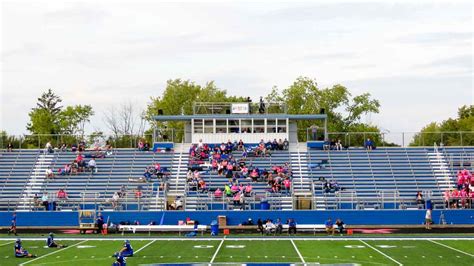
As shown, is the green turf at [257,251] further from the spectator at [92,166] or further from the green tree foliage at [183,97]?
the green tree foliage at [183,97]

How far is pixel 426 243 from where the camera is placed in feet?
122

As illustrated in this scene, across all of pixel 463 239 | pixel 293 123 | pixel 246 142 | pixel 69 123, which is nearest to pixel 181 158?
pixel 246 142

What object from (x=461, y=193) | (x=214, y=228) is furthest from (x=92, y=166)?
(x=461, y=193)

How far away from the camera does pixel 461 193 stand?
160 feet

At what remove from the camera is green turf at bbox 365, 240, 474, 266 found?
29500 mm

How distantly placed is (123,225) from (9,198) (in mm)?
9491

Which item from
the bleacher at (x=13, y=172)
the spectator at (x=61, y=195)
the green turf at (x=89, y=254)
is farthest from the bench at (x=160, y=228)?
the bleacher at (x=13, y=172)

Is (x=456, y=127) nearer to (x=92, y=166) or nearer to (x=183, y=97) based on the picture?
(x=183, y=97)

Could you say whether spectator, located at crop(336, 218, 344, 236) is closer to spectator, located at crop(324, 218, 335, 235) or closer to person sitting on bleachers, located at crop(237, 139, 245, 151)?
spectator, located at crop(324, 218, 335, 235)

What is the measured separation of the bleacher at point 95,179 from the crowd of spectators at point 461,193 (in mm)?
16618

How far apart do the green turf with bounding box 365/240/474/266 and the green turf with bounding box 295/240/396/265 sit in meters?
0.63

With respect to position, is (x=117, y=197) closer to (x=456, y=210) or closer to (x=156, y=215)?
(x=156, y=215)

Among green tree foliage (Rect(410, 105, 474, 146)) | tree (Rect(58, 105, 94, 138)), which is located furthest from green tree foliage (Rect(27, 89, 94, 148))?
green tree foliage (Rect(410, 105, 474, 146))

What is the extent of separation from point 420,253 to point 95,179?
2625 cm
